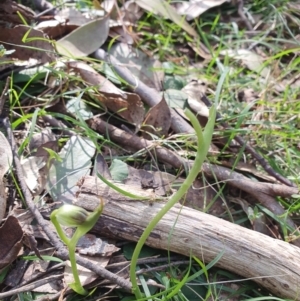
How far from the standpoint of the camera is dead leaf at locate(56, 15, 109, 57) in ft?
5.79

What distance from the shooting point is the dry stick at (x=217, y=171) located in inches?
57.1

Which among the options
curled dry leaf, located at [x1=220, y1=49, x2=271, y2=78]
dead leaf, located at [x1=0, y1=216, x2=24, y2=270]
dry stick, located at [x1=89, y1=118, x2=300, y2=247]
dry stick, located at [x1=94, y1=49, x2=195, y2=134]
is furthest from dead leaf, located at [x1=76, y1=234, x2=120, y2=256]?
curled dry leaf, located at [x1=220, y1=49, x2=271, y2=78]

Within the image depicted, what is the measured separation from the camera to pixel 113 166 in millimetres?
1471

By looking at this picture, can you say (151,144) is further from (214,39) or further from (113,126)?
(214,39)

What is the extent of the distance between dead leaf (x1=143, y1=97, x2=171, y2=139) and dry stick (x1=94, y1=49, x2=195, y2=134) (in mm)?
28

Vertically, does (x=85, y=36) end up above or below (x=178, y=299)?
above

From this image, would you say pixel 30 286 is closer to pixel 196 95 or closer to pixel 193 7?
pixel 196 95

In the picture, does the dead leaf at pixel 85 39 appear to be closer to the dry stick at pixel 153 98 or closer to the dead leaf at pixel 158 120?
the dry stick at pixel 153 98

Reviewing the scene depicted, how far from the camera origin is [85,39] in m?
1.82

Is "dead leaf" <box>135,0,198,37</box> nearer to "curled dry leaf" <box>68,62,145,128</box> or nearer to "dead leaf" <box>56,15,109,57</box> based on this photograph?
"dead leaf" <box>56,15,109,57</box>

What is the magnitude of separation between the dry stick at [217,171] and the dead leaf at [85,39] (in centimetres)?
A: 33

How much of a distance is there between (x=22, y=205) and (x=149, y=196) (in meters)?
0.37

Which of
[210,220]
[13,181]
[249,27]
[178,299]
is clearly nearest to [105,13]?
[249,27]

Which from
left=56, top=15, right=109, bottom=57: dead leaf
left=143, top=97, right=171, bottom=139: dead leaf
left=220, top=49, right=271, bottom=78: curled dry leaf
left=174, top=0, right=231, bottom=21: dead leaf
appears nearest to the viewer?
left=143, top=97, right=171, bottom=139: dead leaf
